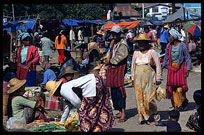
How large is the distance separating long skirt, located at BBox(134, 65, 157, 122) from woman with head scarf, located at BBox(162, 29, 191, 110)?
1.10 meters

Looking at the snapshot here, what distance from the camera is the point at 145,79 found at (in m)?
6.70

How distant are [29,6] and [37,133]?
1765 inches

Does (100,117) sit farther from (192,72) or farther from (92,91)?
(192,72)

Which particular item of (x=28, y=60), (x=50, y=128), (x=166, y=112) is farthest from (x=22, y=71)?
(x=166, y=112)

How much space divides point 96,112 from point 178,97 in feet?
8.79

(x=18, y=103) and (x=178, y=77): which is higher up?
(x=178, y=77)

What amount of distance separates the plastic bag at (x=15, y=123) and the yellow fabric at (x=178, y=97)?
315 centimetres

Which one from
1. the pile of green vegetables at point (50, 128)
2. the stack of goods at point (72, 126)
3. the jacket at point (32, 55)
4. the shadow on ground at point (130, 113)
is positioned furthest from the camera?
the jacket at point (32, 55)

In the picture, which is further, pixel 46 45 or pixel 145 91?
pixel 46 45

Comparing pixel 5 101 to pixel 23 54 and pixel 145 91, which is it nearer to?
pixel 145 91

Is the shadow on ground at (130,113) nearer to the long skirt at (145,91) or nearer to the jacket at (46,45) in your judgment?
the long skirt at (145,91)

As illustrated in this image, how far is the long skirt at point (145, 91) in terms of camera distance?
6.69m

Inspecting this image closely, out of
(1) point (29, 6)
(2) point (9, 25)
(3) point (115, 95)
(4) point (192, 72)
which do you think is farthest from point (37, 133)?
(1) point (29, 6)

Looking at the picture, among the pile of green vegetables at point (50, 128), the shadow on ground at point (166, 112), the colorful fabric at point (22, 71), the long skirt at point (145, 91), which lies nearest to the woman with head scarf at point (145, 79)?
the long skirt at point (145, 91)
